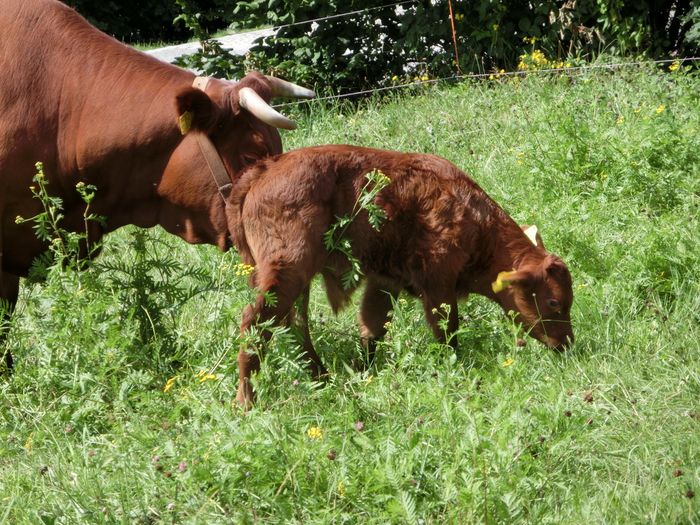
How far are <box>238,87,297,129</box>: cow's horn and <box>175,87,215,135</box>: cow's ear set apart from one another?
0.57ft

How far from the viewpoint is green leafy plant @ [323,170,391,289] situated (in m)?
5.05

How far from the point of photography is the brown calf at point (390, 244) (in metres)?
5.07

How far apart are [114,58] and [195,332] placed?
153cm

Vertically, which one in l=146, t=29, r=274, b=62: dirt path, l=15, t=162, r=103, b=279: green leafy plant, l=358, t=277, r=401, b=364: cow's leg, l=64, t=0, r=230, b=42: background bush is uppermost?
l=15, t=162, r=103, b=279: green leafy plant

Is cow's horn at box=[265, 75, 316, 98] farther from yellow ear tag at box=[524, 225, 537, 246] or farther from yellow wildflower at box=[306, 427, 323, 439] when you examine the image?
yellow wildflower at box=[306, 427, 323, 439]

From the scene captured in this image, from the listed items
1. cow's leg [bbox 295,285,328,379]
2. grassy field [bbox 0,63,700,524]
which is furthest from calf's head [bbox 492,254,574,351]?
cow's leg [bbox 295,285,328,379]

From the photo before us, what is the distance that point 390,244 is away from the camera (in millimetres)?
5367

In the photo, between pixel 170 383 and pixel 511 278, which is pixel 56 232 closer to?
pixel 170 383

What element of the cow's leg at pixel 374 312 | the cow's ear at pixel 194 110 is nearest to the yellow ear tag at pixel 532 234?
the cow's leg at pixel 374 312

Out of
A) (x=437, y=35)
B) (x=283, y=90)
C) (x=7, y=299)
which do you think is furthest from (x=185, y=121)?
(x=437, y=35)

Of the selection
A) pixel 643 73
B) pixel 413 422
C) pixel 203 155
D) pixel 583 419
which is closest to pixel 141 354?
pixel 203 155

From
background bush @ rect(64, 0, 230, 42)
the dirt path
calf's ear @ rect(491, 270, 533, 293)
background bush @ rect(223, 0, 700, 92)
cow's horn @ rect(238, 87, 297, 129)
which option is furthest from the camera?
background bush @ rect(64, 0, 230, 42)

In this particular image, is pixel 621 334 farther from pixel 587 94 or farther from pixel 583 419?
pixel 587 94

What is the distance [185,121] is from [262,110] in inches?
15.9
